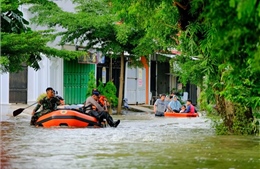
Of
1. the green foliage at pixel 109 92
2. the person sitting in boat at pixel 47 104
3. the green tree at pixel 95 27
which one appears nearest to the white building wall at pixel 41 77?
the green tree at pixel 95 27

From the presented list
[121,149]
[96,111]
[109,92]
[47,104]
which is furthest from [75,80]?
[121,149]

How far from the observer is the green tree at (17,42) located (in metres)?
23.0

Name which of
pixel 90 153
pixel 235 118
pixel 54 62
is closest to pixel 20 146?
pixel 90 153

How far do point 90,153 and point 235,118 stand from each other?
6.18 metres

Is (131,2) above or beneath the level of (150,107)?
above

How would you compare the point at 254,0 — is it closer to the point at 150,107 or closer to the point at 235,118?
the point at 235,118

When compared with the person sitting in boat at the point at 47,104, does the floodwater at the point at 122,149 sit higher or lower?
lower

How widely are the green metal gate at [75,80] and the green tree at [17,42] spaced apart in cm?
1133

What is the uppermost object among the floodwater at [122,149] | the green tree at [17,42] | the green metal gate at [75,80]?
the green tree at [17,42]

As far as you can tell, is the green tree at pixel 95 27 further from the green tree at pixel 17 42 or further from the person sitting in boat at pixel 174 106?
the green tree at pixel 17 42

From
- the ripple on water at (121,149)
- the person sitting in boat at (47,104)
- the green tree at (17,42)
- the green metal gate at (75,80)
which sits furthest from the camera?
the green metal gate at (75,80)

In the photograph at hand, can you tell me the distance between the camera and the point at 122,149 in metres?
16.7

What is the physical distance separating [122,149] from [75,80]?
2174 cm

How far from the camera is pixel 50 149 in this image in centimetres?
1639
